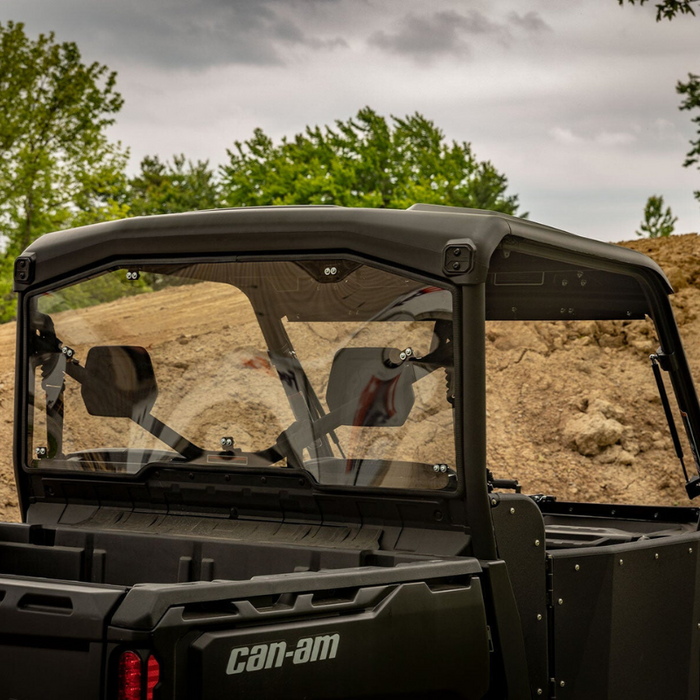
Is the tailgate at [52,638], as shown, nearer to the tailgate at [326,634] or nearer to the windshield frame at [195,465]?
the tailgate at [326,634]

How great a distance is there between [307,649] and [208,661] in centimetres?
30

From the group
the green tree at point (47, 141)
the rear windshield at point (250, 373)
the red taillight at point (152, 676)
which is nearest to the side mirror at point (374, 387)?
the rear windshield at point (250, 373)

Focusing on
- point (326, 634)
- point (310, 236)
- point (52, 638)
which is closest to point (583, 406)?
point (310, 236)

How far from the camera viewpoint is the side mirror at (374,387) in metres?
3.59

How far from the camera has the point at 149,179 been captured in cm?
6050

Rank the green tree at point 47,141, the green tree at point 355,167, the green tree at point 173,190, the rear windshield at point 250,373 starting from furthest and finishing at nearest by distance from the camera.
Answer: the green tree at point 173,190 < the green tree at point 355,167 < the green tree at point 47,141 < the rear windshield at point 250,373

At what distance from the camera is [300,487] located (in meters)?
3.71

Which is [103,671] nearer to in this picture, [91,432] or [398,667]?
[398,667]

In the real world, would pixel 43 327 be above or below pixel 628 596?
above

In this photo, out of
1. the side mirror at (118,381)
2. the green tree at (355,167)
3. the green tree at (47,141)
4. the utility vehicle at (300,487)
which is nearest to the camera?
the utility vehicle at (300,487)

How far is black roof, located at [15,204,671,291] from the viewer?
11.1 feet

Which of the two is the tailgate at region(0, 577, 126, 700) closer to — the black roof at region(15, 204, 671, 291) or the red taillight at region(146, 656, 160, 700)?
the red taillight at region(146, 656, 160, 700)

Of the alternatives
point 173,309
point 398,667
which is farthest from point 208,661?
point 173,309

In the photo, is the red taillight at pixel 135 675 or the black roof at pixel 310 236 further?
the black roof at pixel 310 236
